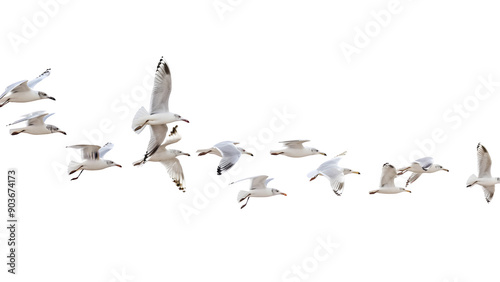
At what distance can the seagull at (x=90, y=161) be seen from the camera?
14391mm

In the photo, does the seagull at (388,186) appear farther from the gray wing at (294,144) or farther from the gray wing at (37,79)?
the gray wing at (37,79)

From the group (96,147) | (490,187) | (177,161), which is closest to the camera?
(96,147)

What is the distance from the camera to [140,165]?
49.5ft

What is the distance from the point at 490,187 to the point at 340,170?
10.8 ft

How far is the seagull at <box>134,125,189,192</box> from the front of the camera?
1498 centimetres

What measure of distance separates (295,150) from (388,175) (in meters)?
1.66

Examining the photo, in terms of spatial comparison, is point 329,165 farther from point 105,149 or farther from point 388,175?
point 105,149

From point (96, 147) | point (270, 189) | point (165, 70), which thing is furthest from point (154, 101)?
point (270, 189)

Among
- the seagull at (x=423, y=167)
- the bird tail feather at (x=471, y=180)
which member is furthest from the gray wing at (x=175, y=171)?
the bird tail feather at (x=471, y=180)

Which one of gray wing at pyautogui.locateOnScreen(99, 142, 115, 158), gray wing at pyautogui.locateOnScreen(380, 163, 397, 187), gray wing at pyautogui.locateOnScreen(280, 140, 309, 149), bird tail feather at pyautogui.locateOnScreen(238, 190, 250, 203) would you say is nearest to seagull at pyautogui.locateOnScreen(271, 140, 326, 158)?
gray wing at pyautogui.locateOnScreen(280, 140, 309, 149)

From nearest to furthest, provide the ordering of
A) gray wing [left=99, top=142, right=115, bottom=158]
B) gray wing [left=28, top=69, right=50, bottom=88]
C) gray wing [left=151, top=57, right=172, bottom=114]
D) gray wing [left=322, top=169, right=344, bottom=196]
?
gray wing [left=151, top=57, right=172, bottom=114] → gray wing [left=28, top=69, right=50, bottom=88] → gray wing [left=322, top=169, right=344, bottom=196] → gray wing [left=99, top=142, right=115, bottom=158]

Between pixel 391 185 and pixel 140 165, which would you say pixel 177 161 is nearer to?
pixel 140 165

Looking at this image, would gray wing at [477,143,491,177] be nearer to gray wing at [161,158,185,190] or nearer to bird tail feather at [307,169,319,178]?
bird tail feather at [307,169,319,178]

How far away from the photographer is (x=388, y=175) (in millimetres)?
16094
